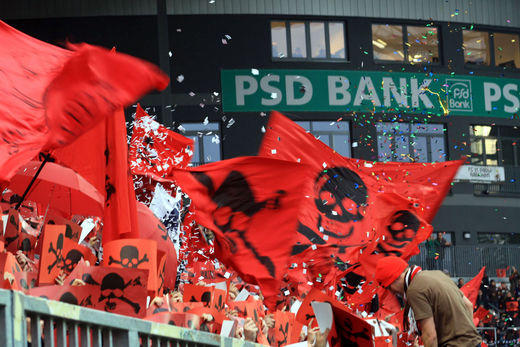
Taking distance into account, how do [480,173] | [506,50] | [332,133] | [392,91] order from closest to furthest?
[332,133] → [392,91] → [480,173] → [506,50]

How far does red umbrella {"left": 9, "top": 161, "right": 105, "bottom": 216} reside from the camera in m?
8.99

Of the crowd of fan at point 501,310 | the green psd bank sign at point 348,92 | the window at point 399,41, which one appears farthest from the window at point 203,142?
the crowd of fan at point 501,310

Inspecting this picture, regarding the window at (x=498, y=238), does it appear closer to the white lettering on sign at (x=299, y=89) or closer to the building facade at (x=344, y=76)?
the building facade at (x=344, y=76)

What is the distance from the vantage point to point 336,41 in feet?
104

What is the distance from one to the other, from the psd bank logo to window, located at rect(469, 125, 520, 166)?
0.83 m

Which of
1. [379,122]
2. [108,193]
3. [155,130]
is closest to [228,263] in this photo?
[108,193]

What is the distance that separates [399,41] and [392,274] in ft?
87.7

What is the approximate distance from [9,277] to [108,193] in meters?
2.29

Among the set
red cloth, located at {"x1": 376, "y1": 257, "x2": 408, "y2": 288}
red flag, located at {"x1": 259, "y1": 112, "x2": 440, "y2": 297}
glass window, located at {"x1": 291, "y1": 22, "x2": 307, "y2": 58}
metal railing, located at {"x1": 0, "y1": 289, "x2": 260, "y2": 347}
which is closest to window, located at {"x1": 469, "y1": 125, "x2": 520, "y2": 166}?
glass window, located at {"x1": 291, "y1": 22, "x2": 307, "y2": 58}

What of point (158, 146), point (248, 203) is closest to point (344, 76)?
point (158, 146)

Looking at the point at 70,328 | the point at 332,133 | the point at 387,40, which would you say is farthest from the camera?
the point at 387,40

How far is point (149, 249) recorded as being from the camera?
6207mm

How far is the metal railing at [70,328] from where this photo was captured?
3766 millimetres

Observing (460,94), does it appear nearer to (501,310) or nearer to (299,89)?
(299,89)
